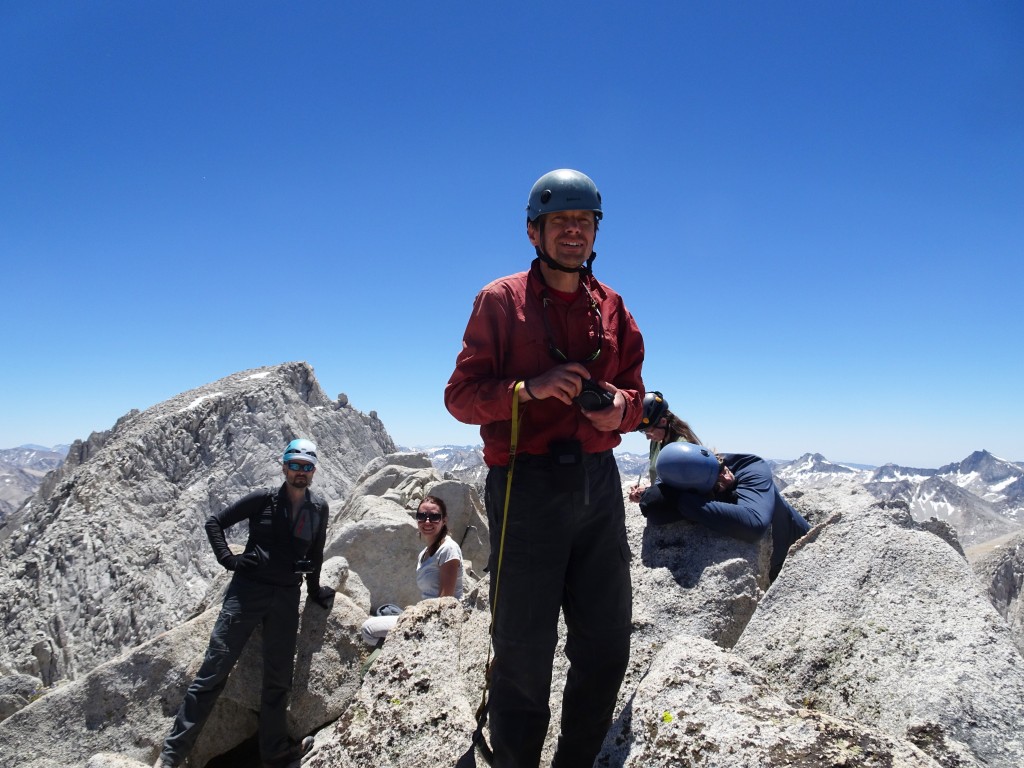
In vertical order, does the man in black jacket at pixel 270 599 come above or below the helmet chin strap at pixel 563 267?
below

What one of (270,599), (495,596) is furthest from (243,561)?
(495,596)

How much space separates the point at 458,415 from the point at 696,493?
288cm

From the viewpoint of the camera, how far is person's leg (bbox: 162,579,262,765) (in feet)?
17.8

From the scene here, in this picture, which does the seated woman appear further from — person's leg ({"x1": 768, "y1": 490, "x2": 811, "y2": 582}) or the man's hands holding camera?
the man's hands holding camera

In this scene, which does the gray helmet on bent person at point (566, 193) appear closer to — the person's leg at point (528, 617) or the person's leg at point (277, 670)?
the person's leg at point (528, 617)

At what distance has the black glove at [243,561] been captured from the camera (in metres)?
6.02

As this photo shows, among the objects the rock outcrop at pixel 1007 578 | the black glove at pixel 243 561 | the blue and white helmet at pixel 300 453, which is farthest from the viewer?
the rock outcrop at pixel 1007 578

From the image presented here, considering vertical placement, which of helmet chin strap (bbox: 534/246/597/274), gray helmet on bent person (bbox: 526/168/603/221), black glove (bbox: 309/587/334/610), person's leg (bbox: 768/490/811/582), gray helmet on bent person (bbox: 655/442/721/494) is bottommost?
black glove (bbox: 309/587/334/610)

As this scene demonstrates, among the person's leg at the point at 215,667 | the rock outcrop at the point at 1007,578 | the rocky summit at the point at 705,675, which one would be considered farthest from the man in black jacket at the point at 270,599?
the rock outcrop at the point at 1007,578

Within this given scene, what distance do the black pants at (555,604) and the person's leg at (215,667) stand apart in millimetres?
3530

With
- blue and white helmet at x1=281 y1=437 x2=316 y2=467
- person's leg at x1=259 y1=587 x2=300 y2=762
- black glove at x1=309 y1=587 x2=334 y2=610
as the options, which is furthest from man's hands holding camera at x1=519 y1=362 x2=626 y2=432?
black glove at x1=309 y1=587 x2=334 y2=610

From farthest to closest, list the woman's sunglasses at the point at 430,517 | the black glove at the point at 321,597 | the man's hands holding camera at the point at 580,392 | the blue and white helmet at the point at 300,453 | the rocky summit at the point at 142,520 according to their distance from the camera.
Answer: the rocky summit at the point at 142,520 → the woman's sunglasses at the point at 430,517 → the blue and white helmet at the point at 300,453 → the black glove at the point at 321,597 → the man's hands holding camera at the point at 580,392

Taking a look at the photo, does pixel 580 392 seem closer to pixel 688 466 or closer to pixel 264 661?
pixel 688 466

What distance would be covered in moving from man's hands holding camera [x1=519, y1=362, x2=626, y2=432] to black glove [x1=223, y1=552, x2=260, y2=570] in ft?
13.8
